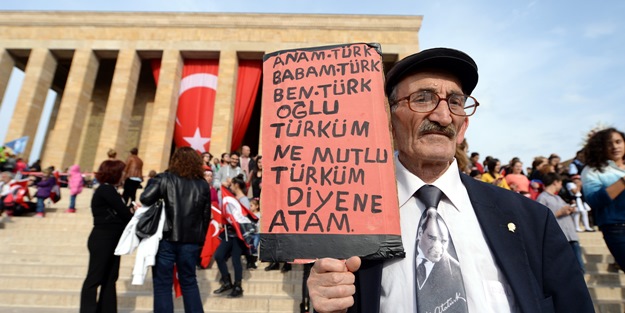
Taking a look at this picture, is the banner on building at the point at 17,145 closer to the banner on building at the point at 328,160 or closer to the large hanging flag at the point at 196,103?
the large hanging flag at the point at 196,103

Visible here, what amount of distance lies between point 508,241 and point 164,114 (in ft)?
58.1

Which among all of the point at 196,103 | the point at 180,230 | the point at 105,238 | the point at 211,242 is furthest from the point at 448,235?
the point at 196,103

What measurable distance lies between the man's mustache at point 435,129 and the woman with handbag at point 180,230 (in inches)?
118

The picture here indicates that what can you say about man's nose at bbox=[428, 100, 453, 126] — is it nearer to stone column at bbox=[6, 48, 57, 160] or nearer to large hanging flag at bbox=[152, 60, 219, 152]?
large hanging flag at bbox=[152, 60, 219, 152]

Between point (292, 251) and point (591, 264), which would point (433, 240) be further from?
point (591, 264)

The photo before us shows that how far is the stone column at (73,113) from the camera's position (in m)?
16.3

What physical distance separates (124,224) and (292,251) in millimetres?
3222

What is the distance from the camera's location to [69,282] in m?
5.32

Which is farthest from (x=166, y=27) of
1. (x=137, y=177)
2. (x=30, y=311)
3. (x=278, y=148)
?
(x=278, y=148)

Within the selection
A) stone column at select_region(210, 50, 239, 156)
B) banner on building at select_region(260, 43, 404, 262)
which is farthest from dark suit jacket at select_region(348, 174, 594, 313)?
stone column at select_region(210, 50, 239, 156)

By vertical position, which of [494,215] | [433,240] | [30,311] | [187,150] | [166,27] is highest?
[166,27]

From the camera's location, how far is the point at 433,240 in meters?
1.22

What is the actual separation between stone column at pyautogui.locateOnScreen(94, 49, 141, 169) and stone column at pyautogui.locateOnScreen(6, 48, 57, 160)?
3.86m

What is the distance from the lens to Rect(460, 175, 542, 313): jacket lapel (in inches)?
44.9
